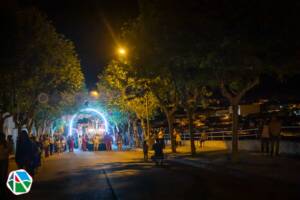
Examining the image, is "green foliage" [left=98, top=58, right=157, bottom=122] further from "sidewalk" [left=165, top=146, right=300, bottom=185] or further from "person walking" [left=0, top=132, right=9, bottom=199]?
"person walking" [left=0, top=132, right=9, bottom=199]

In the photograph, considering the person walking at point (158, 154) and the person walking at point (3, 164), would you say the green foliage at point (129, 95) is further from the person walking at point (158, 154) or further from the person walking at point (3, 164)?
the person walking at point (3, 164)

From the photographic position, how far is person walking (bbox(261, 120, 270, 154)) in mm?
23766

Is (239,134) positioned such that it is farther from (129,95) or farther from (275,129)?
(129,95)

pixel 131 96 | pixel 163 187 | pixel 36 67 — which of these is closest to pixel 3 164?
pixel 163 187

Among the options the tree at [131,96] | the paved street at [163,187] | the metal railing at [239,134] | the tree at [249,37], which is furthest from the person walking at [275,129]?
the tree at [131,96]

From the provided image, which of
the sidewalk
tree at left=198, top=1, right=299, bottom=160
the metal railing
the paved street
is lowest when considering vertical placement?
the paved street

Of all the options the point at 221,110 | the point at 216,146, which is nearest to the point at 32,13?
the point at 216,146

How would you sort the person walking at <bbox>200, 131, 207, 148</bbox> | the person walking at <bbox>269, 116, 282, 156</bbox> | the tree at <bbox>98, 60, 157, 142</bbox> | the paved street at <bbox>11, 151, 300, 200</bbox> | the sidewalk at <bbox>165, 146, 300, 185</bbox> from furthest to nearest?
the tree at <bbox>98, 60, 157, 142</bbox>
the person walking at <bbox>200, 131, 207, 148</bbox>
the person walking at <bbox>269, 116, 282, 156</bbox>
the sidewalk at <bbox>165, 146, 300, 185</bbox>
the paved street at <bbox>11, 151, 300, 200</bbox>

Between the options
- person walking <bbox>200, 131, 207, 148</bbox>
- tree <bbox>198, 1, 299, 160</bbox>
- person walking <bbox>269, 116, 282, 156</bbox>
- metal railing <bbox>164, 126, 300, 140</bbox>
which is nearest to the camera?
tree <bbox>198, 1, 299, 160</bbox>

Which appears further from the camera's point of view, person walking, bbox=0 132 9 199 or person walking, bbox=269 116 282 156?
person walking, bbox=269 116 282 156

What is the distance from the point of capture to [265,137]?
24359 millimetres

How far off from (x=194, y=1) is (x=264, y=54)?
3.62m

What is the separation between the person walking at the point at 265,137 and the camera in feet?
78.0

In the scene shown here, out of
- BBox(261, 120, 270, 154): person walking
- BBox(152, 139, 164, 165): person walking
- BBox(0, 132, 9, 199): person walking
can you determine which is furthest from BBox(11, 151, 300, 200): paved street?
BBox(261, 120, 270, 154): person walking
